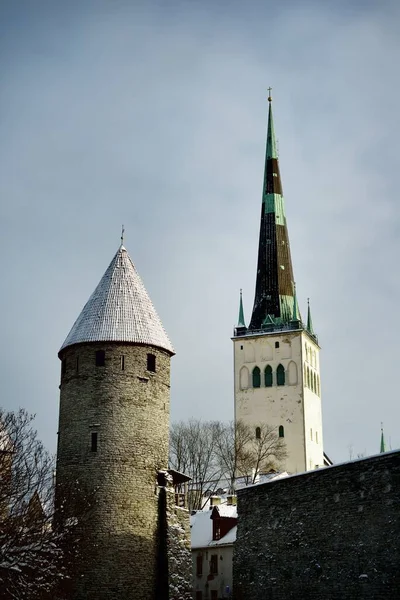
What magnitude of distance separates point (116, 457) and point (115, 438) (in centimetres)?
64

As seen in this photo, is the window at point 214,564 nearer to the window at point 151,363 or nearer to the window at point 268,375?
the window at point 151,363

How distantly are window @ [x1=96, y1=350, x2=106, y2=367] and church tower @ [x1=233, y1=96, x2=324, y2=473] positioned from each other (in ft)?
127

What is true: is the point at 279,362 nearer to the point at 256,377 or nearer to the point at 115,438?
the point at 256,377

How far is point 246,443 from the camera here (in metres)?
Result: 70.6

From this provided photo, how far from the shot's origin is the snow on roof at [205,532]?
40406 mm

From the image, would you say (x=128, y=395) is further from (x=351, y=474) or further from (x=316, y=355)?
(x=316, y=355)

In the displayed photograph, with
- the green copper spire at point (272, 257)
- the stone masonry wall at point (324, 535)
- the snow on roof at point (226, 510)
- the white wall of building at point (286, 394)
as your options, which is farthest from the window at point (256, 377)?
the stone masonry wall at point (324, 535)

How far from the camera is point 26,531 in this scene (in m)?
28.0

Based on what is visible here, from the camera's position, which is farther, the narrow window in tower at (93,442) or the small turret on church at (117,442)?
the narrow window in tower at (93,442)

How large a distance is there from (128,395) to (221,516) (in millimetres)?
11197

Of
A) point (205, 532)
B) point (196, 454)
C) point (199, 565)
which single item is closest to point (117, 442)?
point (199, 565)

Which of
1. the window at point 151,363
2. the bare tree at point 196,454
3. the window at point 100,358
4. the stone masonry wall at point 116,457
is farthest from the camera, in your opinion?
the bare tree at point 196,454

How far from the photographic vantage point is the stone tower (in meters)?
31.4

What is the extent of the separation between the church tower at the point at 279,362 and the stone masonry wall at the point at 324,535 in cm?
4062
